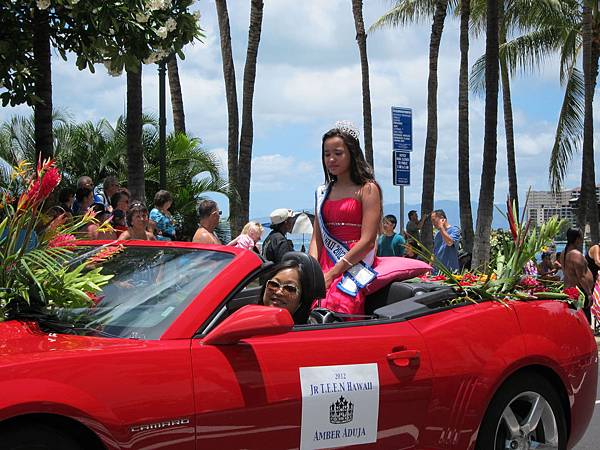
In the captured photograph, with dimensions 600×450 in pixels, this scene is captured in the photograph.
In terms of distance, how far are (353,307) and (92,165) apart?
44.8 feet

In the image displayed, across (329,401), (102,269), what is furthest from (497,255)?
(102,269)

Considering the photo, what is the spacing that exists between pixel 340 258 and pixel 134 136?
27.0ft

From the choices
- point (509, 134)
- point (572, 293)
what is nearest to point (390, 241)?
point (572, 293)

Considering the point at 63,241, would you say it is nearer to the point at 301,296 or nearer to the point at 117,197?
the point at 301,296

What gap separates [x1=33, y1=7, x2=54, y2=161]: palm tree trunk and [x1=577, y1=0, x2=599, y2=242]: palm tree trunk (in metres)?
22.2

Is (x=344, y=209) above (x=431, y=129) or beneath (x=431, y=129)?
beneath

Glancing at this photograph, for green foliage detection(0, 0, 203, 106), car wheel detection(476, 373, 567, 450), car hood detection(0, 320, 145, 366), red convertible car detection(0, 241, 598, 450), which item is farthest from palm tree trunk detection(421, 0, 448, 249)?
car hood detection(0, 320, 145, 366)

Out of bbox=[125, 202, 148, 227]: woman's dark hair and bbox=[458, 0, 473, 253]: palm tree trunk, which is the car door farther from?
bbox=[458, 0, 473, 253]: palm tree trunk

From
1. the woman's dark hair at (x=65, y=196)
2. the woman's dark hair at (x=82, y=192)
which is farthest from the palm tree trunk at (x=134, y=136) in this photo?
the woman's dark hair at (x=65, y=196)

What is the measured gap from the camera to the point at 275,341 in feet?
12.9

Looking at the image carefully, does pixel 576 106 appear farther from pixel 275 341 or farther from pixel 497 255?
pixel 275 341

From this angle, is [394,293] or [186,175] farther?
[186,175]

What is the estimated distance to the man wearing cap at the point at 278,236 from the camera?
9.17 meters

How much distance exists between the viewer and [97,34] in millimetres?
7258
